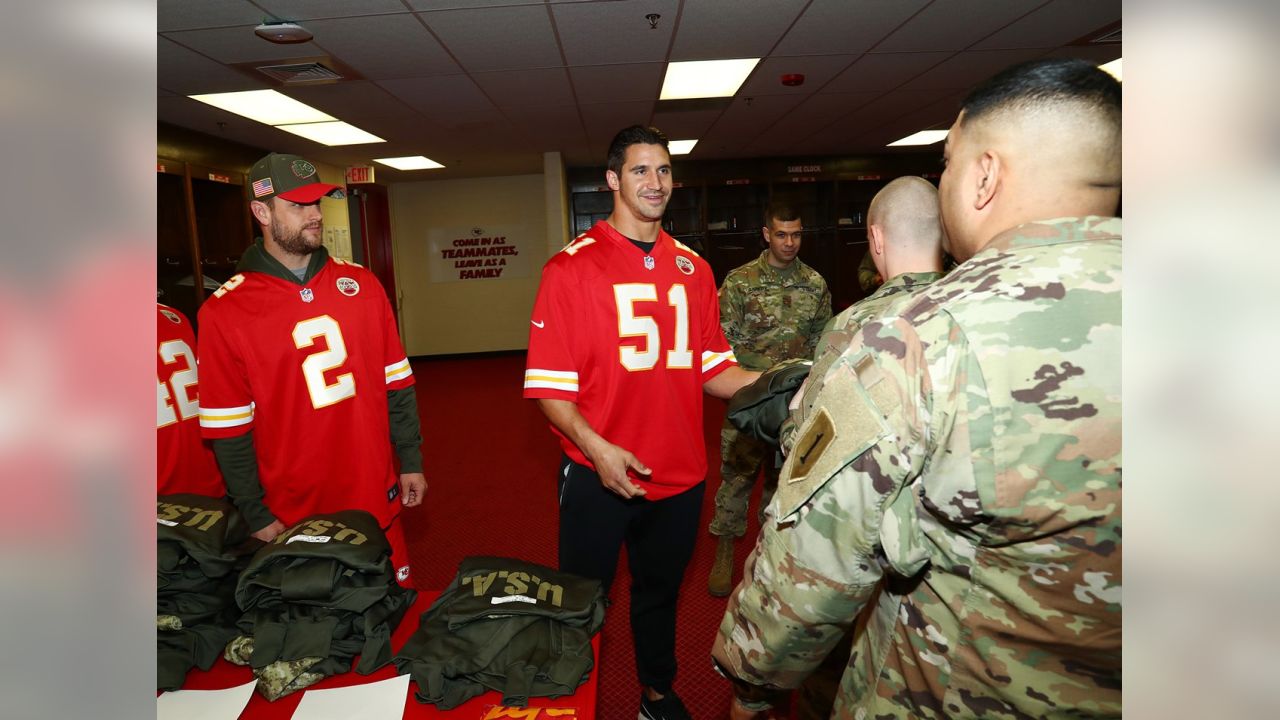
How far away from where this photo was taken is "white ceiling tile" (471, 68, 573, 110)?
5.29 m

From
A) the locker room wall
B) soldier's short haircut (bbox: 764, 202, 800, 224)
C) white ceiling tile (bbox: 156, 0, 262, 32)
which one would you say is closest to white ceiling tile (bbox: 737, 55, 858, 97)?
soldier's short haircut (bbox: 764, 202, 800, 224)

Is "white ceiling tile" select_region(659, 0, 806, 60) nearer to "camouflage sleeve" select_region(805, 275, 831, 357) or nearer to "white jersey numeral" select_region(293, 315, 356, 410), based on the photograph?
"camouflage sleeve" select_region(805, 275, 831, 357)

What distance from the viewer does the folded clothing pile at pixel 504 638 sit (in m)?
1.15

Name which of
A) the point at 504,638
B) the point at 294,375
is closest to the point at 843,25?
the point at 294,375

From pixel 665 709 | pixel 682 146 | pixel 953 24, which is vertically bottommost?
pixel 665 709

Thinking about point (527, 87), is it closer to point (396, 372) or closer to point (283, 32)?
point (283, 32)

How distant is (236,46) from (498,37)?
154 centimetres

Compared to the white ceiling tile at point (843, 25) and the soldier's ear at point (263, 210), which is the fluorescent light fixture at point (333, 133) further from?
the soldier's ear at point (263, 210)

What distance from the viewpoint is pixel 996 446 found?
34.7 inches

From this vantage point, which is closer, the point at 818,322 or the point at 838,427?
the point at 838,427

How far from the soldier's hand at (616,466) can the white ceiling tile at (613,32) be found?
9.52 feet
